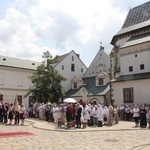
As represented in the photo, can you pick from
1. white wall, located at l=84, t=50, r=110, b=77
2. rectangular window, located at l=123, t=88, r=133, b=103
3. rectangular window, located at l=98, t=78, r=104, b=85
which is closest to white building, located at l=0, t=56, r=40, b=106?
white wall, located at l=84, t=50, r=110, b=77

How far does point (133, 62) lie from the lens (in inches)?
1108

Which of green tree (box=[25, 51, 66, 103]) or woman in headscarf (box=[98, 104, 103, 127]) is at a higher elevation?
green tree (box=[25, 51, 66, 103])

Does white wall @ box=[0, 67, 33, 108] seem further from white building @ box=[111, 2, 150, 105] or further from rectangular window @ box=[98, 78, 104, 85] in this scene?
white building @ box=[111, 2, 150, 105]

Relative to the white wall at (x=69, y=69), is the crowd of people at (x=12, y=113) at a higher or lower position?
lower

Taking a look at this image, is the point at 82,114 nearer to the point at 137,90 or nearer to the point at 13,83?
the point at 137,90

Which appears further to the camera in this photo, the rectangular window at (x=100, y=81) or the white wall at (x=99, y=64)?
the white wall at (x=99, y=64)

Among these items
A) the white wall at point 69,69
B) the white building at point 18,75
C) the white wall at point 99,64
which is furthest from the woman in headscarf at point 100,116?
the white wall at point 69,69

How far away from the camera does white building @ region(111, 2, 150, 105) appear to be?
84.0ft

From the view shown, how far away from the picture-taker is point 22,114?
19141 mm

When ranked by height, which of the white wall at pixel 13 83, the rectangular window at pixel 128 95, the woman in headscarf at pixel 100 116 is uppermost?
the white wall at pixel 13 83

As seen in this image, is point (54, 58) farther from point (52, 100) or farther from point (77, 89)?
point (77, 89)

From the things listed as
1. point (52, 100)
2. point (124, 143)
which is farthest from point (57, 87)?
point (124, 143)

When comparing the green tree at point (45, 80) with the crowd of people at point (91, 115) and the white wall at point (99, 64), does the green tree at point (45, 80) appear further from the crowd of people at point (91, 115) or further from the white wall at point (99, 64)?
the white wall at point (99, 64)

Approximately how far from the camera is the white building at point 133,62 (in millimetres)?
25609
